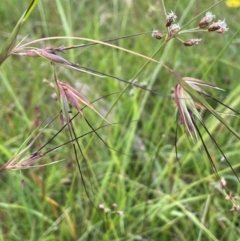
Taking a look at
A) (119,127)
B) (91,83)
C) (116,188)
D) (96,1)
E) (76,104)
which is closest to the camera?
(76,104)

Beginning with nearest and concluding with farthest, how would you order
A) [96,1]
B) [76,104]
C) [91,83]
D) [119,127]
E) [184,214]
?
[76,104]
[184,214]
[119,127]
[91,83]
[96,1]

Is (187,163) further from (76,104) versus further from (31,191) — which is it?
(76,104)

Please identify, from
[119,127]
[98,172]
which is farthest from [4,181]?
[119,127]

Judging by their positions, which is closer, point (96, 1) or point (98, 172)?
point (98, 172)

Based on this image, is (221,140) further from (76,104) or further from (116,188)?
(76,104)

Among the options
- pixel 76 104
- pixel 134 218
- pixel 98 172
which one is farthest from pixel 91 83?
pixel 76 104

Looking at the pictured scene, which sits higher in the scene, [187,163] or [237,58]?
[237,58]

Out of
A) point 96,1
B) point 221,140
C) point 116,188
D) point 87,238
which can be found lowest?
point 87,238
